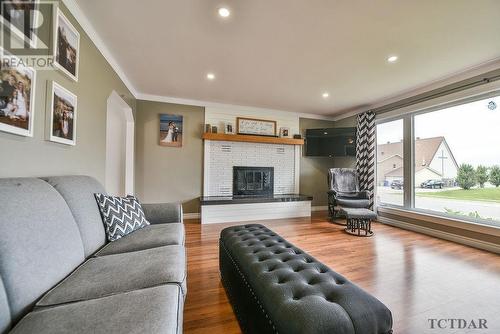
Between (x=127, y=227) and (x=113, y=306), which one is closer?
(x=113, y=306)

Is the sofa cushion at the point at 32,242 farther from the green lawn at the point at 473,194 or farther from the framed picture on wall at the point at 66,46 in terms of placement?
the green lawn at the point at 473,194

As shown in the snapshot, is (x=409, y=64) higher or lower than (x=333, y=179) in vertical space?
higher

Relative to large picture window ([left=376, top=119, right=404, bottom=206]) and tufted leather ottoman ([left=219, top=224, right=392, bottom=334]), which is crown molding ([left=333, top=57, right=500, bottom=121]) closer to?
large picture window ([left=376, top=119, right=404, bottom=206])

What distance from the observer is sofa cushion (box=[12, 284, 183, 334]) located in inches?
27.4

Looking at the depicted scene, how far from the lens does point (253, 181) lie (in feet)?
15.3

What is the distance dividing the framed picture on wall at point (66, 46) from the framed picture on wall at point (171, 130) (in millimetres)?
2267

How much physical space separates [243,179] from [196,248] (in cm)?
219

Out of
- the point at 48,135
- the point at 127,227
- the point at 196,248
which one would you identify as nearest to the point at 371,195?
the point at 196,248

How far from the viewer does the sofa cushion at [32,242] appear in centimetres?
79


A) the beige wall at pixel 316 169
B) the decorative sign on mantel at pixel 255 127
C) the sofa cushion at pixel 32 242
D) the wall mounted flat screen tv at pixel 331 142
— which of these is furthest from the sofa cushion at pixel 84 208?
the wall mounted flat screen tv at pixel 331 142

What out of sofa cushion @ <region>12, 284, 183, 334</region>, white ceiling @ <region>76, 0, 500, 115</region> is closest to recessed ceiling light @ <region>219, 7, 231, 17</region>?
white ceiling @ <region>76, 0, 500, 115</region>

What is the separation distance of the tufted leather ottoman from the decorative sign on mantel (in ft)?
10.9

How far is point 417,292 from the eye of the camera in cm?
169

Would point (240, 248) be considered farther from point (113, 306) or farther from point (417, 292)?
point (417, 292)
